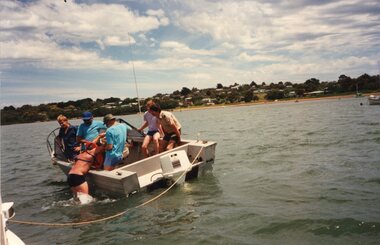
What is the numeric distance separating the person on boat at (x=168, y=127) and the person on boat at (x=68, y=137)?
Answer: 8.00ft

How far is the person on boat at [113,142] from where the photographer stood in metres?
8.23

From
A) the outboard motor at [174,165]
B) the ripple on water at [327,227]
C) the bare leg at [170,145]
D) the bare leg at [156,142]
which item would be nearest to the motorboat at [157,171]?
the outboard motor at [174,165]

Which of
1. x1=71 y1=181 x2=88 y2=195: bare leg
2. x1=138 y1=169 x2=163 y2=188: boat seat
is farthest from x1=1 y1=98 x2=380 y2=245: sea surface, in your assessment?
x1=71 y1=181 x2=88 y2=195: bare leg

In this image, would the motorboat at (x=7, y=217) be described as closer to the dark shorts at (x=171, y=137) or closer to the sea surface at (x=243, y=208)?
the sea surface at (x=243, y=208)

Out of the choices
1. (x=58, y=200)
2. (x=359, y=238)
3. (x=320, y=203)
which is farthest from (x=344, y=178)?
(x=58, y=200)

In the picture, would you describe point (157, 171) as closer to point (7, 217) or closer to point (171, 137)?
point (171, 137)

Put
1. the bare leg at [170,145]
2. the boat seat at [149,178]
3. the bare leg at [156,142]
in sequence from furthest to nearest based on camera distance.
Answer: the bare leg at [170,145]
the bare leg at [156,142]
the boat seat at [149,178]

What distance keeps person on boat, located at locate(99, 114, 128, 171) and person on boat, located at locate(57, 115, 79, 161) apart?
1.79 meters

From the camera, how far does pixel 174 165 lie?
27.3ft

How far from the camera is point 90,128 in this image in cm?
912

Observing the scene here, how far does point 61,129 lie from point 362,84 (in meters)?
113

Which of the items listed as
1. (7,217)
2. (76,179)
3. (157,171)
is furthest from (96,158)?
(7,217)

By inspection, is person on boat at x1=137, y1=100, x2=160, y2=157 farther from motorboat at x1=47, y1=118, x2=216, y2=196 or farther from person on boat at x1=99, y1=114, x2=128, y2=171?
person on boat at x1=99, y1=114, x2=128, y2=171

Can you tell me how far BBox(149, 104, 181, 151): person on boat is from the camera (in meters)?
9.23
